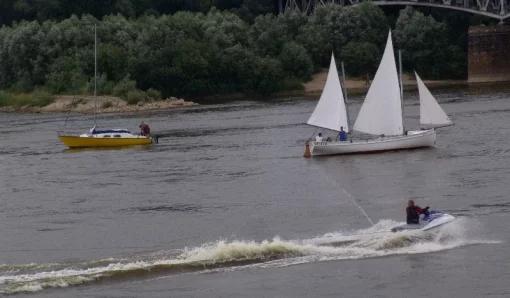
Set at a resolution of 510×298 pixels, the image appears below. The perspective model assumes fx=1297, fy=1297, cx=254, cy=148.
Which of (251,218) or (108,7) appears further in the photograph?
(108,7)

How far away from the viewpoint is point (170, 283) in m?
40.2

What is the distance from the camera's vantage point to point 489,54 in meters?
148

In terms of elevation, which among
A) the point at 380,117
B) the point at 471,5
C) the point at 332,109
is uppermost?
the point at 471,5

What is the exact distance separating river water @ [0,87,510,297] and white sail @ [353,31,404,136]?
314 centimetres

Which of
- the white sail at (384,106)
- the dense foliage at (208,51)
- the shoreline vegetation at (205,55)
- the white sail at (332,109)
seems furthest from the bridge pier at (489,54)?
the white sail at (332,109)

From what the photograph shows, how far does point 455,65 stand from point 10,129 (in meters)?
64.8

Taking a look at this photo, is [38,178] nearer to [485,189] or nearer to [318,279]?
[485,189]

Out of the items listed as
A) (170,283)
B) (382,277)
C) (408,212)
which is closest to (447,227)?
(408,212)

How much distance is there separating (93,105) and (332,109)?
56.2 metres

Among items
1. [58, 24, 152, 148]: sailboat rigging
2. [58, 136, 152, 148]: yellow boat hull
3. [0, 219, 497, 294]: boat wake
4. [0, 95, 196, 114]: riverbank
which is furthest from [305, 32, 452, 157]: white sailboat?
[0, 95, 196, 114]: riverbank

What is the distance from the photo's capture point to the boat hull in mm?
74625

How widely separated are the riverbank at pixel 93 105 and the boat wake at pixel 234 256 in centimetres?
8389

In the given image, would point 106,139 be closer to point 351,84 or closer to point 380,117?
point 380,117

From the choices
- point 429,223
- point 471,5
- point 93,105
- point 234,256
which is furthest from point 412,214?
point 471,5
